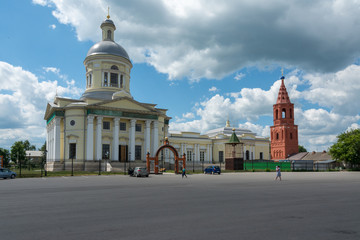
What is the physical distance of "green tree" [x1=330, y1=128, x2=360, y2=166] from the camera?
59.9 metres

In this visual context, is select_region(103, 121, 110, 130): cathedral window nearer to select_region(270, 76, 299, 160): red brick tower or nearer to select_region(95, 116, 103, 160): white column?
select_region(95, 116, 103, 160): white column

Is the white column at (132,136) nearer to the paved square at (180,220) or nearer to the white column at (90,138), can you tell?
the white column at (90,138)

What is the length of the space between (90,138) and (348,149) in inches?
1915

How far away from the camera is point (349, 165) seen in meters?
65.9

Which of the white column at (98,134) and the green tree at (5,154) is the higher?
the white column at (98,134)

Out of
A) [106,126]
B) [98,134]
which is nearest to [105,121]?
[106,126]

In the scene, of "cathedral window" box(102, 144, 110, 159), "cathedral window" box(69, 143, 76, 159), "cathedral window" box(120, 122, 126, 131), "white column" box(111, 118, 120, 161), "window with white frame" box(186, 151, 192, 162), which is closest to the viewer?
"cathedral window" box(69, 143, 76, 159)

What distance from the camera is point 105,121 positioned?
53531 millimetres

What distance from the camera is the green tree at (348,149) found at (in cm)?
5986

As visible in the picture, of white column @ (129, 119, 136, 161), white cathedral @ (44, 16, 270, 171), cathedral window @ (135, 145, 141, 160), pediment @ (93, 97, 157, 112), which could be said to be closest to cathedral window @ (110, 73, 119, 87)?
white cathedral @ (44, 16, 270, 171)

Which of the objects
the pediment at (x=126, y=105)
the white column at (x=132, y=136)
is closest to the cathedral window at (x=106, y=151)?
the white column at (x=132, y=136)

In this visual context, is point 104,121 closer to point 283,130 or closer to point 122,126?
point 122,126

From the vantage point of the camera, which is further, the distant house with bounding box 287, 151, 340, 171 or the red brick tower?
the red brick tower

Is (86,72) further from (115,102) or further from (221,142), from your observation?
(221,142)
